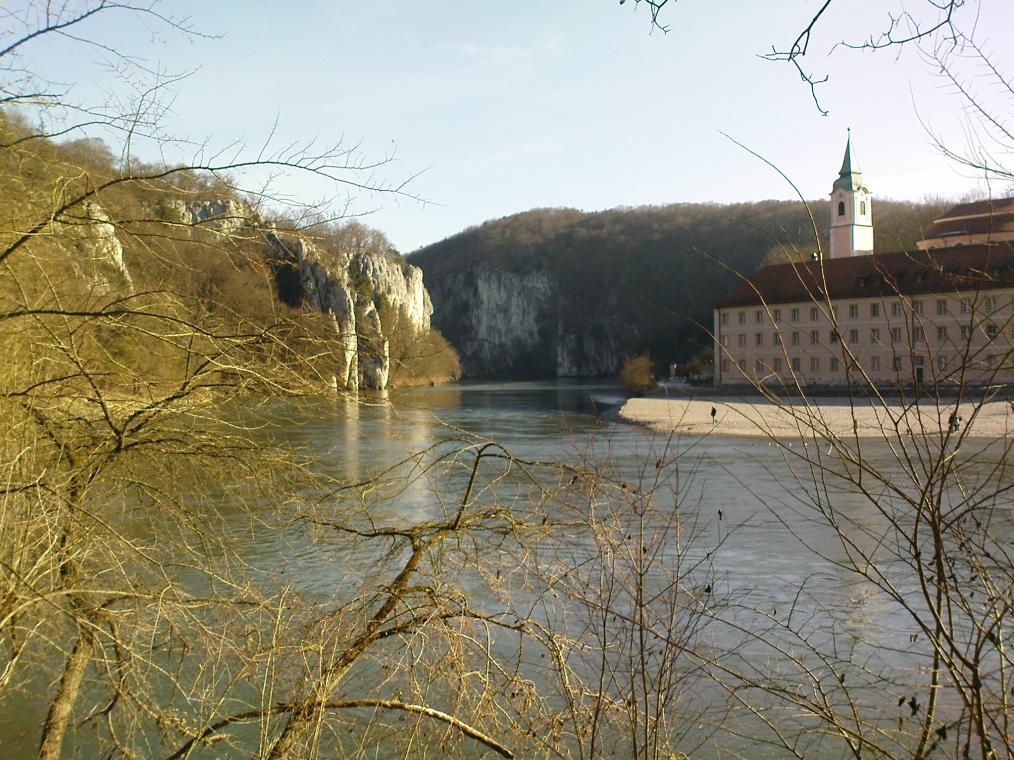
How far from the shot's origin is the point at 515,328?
451 feet

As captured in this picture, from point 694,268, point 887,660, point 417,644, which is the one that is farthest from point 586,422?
point 694,268

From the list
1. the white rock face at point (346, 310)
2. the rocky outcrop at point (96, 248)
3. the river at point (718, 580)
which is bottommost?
the river at point (718, 580)

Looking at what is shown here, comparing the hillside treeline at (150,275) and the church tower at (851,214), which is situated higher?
the church tower at (851,214)

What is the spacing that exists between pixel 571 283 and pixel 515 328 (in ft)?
36.4

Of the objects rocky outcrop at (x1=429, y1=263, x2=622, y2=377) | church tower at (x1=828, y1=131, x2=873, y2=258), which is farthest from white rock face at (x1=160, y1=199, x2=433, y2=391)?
rocky outcrop at (x1=429, y1=263, x2=622, y2=377)

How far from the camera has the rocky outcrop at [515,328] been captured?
131750 millimetres

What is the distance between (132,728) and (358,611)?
856 mm

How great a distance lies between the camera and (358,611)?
3.45 metres

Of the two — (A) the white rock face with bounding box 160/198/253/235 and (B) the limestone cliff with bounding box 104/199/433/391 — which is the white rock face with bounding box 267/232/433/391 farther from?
(A) the white rock face with bounding box 160/198/253/235

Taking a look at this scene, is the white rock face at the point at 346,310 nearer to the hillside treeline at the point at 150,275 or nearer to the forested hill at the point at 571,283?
the hillside treeline at the point at 150,275

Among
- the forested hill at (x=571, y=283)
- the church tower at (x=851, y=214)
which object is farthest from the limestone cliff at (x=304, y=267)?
the forested hill at (x=571, y=283)

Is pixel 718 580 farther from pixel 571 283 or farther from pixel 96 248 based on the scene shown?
pixel 571 283

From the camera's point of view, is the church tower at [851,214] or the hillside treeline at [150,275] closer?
the hillside treeline at [150,275]

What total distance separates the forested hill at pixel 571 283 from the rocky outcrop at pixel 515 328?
0.48 ft
